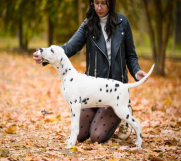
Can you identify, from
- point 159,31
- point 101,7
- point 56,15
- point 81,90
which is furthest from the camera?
point 56,15

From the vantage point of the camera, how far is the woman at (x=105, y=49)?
3.34 meters

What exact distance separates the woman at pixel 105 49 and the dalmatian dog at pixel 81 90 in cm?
45

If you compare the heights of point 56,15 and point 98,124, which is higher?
point 56,15

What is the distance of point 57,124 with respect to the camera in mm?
4312

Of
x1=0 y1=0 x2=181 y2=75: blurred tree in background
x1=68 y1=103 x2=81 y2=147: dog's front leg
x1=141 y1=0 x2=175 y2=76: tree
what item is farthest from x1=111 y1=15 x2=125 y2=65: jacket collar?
x1=0 y1=0 x2=181 y2=75: blurred tree in background

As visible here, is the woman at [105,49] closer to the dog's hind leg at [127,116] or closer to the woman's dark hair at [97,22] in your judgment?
the woman's dark hair at [97,22]

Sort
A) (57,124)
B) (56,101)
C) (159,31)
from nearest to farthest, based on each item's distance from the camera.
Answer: (57,124) < (56,101) < (159,31)

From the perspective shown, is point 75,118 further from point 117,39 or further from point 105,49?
point 117,39

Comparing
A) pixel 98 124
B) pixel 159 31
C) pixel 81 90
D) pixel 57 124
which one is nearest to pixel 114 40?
pixel 81 90

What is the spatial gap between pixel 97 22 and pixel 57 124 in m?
1.90

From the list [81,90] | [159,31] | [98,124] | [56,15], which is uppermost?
[56,15]

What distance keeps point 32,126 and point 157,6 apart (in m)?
7.82

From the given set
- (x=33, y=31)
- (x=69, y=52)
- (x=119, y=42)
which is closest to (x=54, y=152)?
(x=69, y=52)

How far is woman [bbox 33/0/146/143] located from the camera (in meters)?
3.34
